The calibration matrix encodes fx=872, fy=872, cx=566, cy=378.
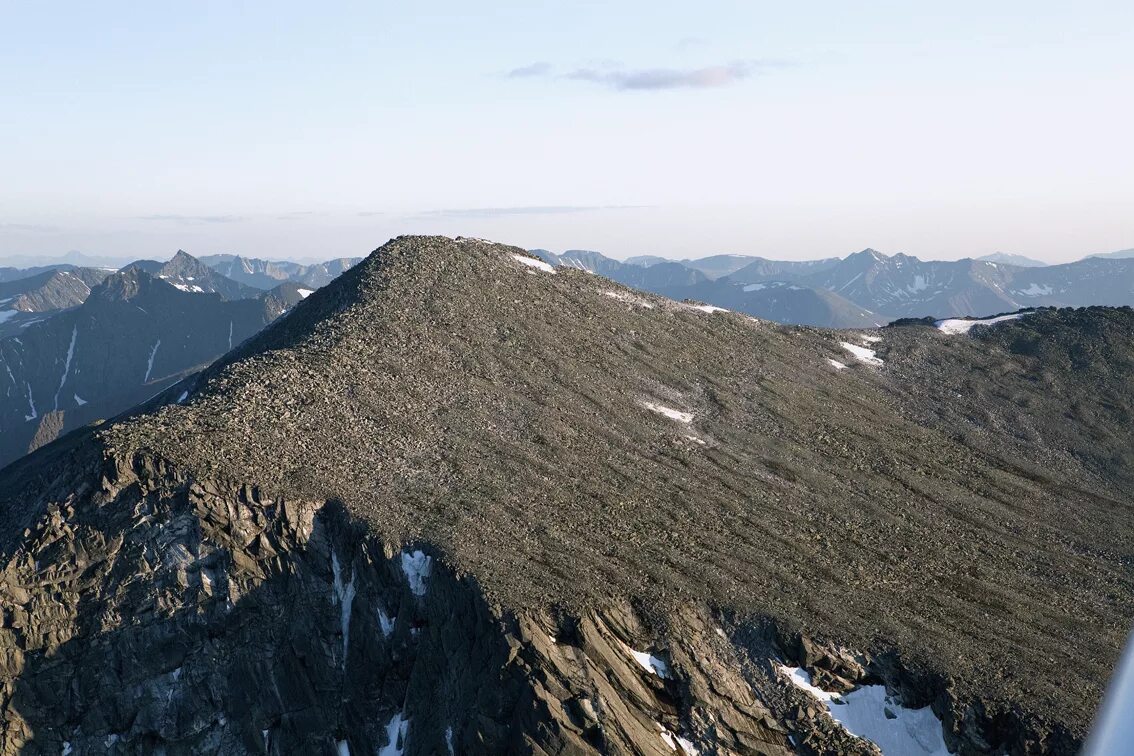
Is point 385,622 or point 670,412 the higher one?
point 670,412

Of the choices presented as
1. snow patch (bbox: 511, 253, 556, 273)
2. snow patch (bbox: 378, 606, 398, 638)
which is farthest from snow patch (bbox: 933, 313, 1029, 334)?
snow patch (bbox: 378, 606, 398, 638)

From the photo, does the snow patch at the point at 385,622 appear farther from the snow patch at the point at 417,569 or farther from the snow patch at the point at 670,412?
the snow patch at the point at 670,412

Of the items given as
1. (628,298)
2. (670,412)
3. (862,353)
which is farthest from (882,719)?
(862,353)

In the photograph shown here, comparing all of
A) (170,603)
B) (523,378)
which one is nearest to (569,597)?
(170,603)

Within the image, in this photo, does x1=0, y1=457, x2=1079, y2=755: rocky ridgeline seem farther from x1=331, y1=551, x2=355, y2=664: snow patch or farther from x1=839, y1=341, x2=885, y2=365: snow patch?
x1=839, y1=341, x2=885, y2=365: snow patch

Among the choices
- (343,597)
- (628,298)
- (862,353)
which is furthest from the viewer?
(862,353)

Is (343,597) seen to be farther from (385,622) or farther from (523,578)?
(523,578)
